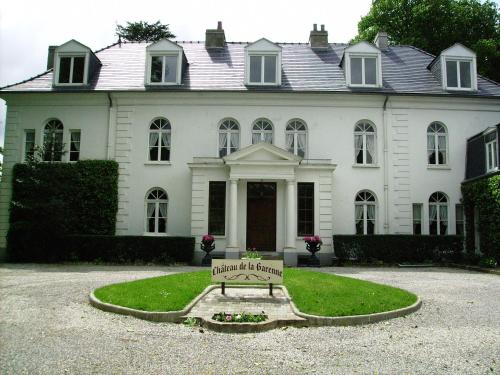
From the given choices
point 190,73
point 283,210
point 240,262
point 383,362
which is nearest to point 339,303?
point 240,262

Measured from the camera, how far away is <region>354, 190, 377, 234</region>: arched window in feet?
68.5

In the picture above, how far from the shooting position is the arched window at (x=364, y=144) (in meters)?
21.4

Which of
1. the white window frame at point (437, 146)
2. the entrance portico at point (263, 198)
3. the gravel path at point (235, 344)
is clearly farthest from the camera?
the white window frame at point (437, 146)

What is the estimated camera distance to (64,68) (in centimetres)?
2238

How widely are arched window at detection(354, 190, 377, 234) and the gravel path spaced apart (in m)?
10.8

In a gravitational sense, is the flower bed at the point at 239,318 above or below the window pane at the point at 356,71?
below

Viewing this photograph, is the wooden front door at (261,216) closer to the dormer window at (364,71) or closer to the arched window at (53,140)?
the dormer window at (364,71)

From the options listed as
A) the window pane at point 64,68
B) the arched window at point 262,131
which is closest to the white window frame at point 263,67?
the arched window at point 262,131

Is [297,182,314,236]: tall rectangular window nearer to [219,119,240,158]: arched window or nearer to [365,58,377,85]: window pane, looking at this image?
[219,119,240,158]: arched window

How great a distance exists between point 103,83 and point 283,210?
38.5ft

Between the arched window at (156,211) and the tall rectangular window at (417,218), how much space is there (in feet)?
41.5

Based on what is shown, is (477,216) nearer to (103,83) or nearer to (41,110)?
(103,83)

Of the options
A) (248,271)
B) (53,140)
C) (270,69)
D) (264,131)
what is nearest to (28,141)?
(53,140)

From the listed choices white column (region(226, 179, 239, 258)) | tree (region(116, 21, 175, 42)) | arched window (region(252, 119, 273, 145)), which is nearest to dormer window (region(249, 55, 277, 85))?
arched window (region(252, 119, 273, 145))
